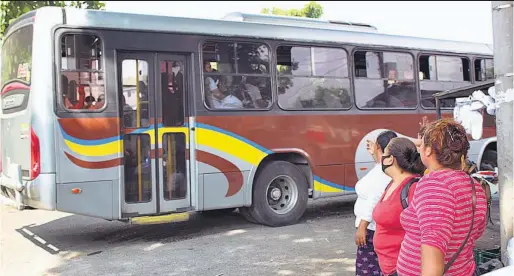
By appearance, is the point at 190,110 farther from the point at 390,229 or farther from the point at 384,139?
the point at 390,229

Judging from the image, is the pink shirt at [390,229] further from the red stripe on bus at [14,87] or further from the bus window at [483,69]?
the bus window at [483,69]

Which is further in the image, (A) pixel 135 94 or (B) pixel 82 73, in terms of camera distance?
(A) pixel 135 94

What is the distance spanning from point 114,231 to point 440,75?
6448 mm

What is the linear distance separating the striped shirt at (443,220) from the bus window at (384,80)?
611 centimetres

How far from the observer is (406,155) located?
3.18 meters

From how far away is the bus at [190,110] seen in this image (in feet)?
20.7

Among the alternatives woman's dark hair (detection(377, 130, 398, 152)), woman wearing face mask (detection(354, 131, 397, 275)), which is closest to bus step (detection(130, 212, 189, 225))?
woman wearing face mask (detection(354, 131, 397, 275))

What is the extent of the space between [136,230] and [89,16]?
327 centimetres

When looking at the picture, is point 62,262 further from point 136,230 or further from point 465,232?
point 465,232

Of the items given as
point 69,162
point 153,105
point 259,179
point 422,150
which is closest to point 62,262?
point 69,162

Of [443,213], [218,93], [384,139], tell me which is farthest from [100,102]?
[443,213]

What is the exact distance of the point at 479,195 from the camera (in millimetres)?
2467

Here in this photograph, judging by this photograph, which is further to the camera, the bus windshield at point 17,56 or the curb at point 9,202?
the curb at point 9,202

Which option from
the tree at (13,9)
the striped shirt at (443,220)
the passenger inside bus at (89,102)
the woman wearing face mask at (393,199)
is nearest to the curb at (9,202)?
the passenger inside bus at (89,102)
